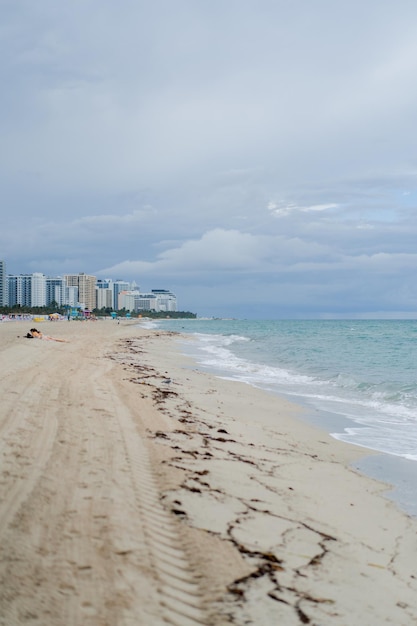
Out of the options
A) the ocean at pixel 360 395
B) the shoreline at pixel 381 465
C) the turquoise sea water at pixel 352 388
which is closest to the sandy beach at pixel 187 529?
the shoreline at pixel 381 465

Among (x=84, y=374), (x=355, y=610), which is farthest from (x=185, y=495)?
(x=84, y=374)

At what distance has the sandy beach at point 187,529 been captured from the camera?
9.48 ft

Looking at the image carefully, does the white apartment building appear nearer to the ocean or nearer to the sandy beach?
the ocean

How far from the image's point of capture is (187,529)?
12.7 ft

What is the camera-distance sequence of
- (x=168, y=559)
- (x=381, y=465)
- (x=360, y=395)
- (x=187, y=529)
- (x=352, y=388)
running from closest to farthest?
(x=168, y=559) < (x=187, y=529) < (x=381, y=465) < (x=360, y=395) < (x=352, y=388)

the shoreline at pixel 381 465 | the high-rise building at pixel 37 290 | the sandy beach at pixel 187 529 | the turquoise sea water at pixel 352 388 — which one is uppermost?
the high-rise building at pixel 37 290

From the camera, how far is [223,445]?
23.1 feet

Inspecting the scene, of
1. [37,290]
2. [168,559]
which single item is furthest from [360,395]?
[37,290]

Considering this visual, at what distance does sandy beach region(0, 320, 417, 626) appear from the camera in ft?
9.48

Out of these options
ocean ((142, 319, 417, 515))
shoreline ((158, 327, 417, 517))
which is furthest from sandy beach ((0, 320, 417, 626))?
ocean ((142, 319, 417, 515))

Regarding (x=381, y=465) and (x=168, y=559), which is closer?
(x=168, y=559)

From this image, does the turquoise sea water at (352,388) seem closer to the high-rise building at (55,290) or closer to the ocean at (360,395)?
the ocean at (360,395)

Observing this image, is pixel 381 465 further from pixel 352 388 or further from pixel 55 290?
pixel 55 290

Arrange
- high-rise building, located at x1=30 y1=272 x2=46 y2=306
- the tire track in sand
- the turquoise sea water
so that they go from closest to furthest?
the tire track in sand → the turquoise sea water → high-rise building, located at x1=30 y1=272 x2=46 y2=306
